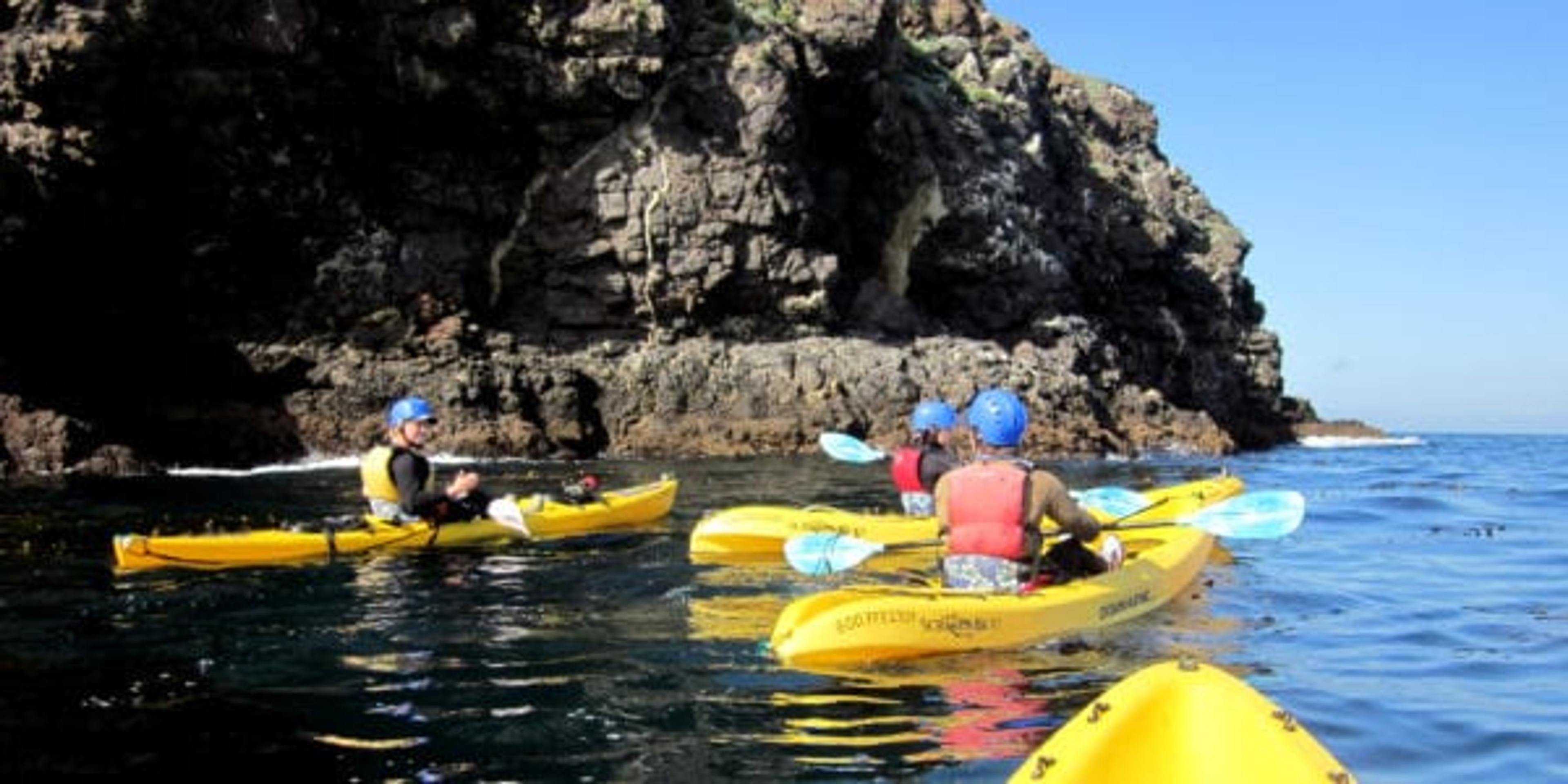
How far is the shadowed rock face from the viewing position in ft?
86.1

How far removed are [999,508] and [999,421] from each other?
513mm

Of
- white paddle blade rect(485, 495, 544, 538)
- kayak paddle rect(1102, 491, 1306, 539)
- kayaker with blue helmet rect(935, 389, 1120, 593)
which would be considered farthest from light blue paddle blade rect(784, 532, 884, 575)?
white paddle blade rect(485, 495, 544, 538)

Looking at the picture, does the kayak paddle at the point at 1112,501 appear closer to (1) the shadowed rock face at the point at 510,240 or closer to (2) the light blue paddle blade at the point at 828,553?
(2) the light blue paddle blade at the point at 828,553

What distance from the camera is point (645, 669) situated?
7.00 metres

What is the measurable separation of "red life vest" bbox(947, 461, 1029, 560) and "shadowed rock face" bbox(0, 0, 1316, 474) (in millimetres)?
20619

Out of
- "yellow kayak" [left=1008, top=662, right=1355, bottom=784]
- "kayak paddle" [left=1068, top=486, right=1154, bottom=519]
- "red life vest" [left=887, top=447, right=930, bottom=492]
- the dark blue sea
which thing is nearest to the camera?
"yellow kayak" [left=1008, top=662, right=1355, bottom=784]

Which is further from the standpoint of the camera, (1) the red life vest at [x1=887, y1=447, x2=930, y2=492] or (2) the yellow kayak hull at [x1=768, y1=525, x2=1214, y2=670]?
(1) the red life vest at [x1=887, y1=447, x2=930, y2=492]

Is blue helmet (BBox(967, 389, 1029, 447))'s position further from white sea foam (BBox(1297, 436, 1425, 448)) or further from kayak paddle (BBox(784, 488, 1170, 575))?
white sea foam (BBox(1297, 436, 1425, 448))

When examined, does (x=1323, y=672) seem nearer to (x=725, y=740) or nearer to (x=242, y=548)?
(x=725, y=740)

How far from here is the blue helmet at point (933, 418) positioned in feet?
39.4

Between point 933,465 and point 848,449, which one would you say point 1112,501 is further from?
point 848,449

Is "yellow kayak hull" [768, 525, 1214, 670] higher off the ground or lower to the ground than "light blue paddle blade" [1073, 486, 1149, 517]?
lower

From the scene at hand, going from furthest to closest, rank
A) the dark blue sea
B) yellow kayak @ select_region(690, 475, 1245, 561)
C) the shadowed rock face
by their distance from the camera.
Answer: the shadowed rock face < yellow kayak @ select_region(690, 475, 1245, 561) < the dark blue sea

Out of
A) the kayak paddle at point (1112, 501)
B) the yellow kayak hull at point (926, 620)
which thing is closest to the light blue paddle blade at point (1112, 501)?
the kayak paddle at point (1112, 501)
